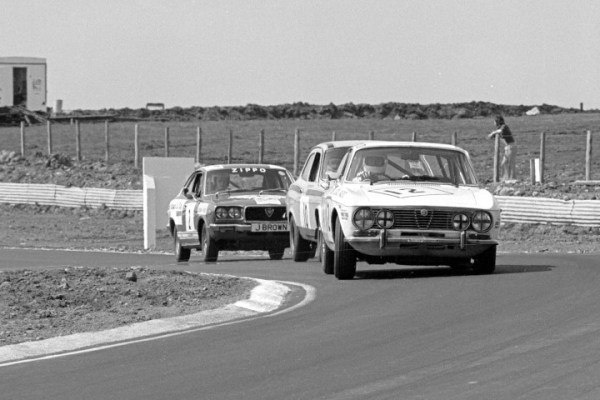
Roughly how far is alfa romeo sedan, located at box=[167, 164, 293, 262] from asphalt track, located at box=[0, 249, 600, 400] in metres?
6.53

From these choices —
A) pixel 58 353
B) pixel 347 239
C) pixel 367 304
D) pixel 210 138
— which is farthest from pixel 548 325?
pixel 210 138

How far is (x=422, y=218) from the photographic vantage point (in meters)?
15.3

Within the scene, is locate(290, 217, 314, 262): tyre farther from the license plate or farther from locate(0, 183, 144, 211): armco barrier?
locate(0, 183, 144, 211): armco barrier

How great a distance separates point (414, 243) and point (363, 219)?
60 centimetres

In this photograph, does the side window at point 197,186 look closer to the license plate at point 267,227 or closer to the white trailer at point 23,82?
the license plate at point 267,227

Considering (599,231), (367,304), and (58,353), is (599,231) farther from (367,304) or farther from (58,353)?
(58,353)

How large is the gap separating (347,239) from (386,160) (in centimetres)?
153

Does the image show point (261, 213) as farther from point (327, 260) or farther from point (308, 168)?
point (327, 260)

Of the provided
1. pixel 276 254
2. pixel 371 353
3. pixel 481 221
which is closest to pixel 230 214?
pixel 276 254

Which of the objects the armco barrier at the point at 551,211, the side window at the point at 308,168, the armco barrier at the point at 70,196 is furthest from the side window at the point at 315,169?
the armco barrier at the point at 70,196

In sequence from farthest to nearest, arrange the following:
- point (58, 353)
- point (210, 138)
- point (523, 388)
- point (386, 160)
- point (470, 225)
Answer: point (210, 138) → point (386, 160) → point (470, 225) → point (58, 353) → point (523, 388)

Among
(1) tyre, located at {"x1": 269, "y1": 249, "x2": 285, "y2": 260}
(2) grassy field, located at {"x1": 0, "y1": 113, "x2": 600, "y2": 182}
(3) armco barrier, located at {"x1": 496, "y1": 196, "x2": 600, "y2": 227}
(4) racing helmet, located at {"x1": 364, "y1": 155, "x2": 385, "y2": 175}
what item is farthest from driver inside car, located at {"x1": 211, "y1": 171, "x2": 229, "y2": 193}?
(2) grassy field, located at {"x1": 0, "y1": 113, "x2": 600, "y2": 182}

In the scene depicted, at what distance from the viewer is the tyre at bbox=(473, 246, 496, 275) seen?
A: 51.5 ft

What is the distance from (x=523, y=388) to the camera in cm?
819
